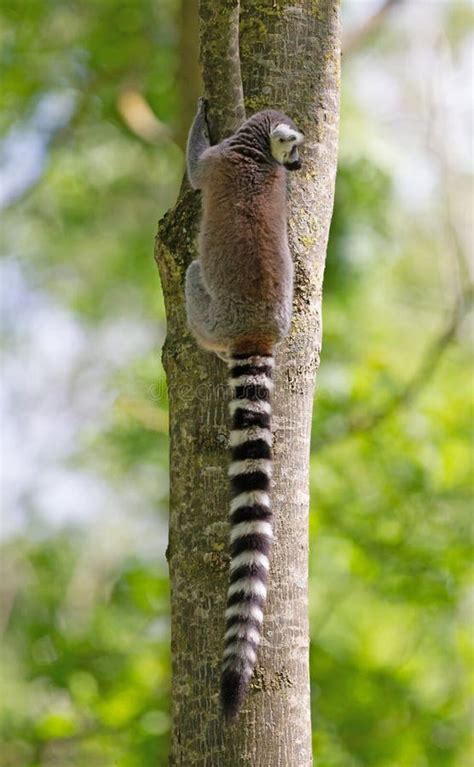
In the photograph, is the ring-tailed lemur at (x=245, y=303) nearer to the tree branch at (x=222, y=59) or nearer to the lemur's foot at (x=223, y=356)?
the lemur's foot at (x=223, y=356)

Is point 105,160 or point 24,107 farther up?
point 105,160

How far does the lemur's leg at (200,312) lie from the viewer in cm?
395

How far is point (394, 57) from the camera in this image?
18.3 metres

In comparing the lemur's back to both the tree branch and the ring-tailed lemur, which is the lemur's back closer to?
the ring-tailed lemur

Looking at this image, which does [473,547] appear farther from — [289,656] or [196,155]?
[289,656]

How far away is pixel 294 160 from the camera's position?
415cm

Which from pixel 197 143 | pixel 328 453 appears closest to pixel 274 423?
pixel 197 143

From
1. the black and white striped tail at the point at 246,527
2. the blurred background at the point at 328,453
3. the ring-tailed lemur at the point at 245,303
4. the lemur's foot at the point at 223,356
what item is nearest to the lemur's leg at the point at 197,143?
the ring-tailed lemur at the point at 245,303

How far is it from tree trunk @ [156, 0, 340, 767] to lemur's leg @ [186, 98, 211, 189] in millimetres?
148

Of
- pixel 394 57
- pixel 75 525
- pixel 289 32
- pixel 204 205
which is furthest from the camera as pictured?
pixel 394 57

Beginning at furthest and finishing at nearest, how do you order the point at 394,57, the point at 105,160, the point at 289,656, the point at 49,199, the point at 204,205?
the point at 394,57 < the point at 49,199 < the point at 105,160 < the point at 204,205 < the point at 289,656

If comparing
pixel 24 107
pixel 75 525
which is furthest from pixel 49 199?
pixel 75 525

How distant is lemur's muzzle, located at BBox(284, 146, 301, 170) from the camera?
411 cm

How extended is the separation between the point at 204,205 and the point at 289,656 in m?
1.97
